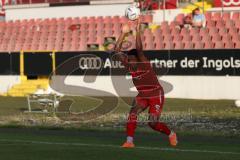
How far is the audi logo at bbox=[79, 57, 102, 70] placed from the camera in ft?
111

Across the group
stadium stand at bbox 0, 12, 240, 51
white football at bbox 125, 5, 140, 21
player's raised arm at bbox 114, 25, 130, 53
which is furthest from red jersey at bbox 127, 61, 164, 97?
stadium stand at bbox 0, 12, 240, 51

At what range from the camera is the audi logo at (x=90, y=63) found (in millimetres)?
33781

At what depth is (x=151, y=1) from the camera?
41.9 metres

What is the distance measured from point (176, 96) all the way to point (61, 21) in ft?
46.4

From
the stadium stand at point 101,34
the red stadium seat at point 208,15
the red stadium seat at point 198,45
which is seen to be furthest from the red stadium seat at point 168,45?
the red stadium seat at point 208,15

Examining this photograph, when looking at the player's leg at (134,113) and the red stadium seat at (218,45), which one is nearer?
the player's leg at (134,113)

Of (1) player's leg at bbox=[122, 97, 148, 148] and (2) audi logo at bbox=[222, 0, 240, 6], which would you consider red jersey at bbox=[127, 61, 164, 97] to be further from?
(2) audi logo at bbox=[222, 0, 240, 6]

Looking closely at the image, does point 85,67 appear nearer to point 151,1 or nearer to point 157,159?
point 151,1

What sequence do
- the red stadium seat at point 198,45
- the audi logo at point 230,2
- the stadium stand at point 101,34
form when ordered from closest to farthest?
the red stadium seat at point 198,45 < the stadium stand at point 101,34 < the audi logo at point 230,2

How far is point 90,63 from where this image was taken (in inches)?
1339

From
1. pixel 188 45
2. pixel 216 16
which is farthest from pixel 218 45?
pixel 216 16

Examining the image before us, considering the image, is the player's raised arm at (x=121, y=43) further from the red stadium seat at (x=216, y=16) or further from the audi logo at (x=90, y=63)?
the red stadium seat at (x=216, y=16)

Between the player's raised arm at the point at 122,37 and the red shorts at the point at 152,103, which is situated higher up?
the player's raised arm at the point at 122,37

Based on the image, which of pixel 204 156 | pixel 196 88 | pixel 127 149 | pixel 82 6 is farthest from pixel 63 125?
pixel 82 6
